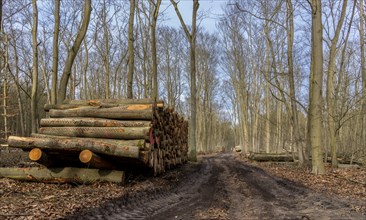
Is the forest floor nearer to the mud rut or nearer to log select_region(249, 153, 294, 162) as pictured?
the mud rut

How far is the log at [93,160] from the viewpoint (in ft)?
27.6

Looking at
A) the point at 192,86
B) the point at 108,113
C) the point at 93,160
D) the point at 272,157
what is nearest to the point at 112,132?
the point at 108,113

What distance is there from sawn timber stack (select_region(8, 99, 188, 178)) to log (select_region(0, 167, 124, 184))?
21cm

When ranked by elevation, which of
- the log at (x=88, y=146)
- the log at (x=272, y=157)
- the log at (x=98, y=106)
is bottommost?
the log at (x=272, y=157)

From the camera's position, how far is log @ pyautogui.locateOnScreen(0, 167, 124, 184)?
8984 millimetres

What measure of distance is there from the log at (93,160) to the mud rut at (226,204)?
1429mm

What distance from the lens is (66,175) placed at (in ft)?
29.7

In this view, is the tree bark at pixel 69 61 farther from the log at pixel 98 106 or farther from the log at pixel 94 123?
the log at pixel 94 123

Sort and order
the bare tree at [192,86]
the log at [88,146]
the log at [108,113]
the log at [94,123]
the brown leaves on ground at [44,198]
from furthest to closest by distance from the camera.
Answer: the bare tree at [192,86] < the log at [108,113] < the log at [94,123] < the log at [88,146] < the brown leaves on ground at [44,198]

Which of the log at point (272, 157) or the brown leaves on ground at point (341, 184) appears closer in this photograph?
the brown leaves on ground at point (341, 184)

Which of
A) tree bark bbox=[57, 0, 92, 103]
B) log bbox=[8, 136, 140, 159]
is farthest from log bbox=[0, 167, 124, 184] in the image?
tree bark bbox=[57, 0, 92, 103]

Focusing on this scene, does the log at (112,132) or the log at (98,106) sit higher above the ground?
the log at (98,106)

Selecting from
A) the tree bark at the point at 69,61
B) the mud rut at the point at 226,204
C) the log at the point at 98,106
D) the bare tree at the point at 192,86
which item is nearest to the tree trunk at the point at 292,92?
the bare tree at the point at 192,86

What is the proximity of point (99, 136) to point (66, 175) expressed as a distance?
1.36 meters
